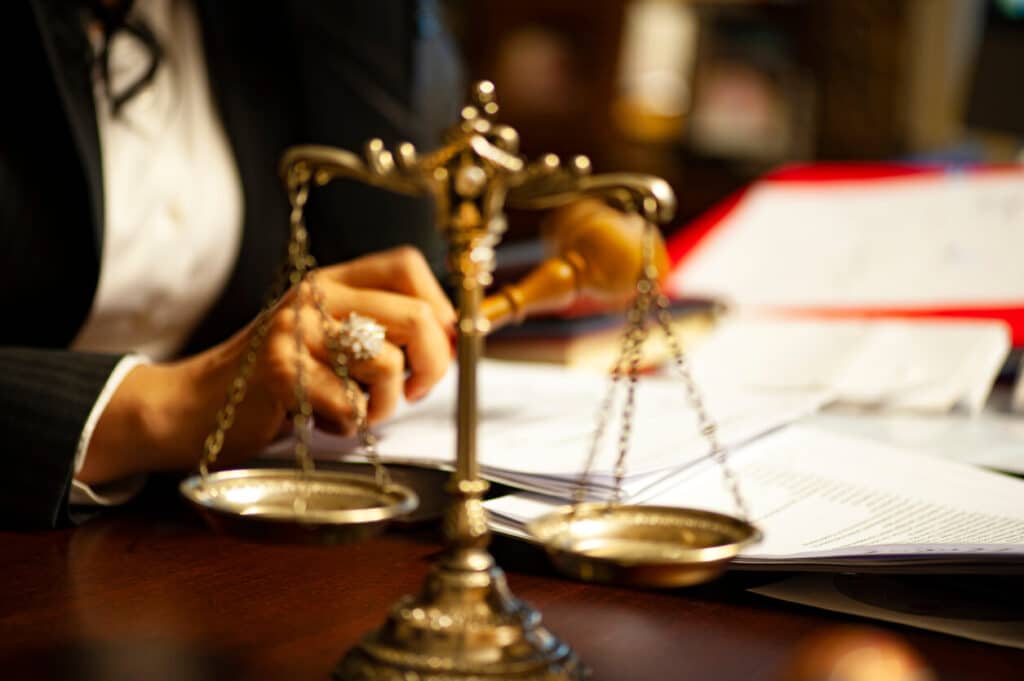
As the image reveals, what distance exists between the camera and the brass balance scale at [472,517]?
43 centimetres

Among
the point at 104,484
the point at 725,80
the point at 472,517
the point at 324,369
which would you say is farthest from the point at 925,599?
the point at 725,80

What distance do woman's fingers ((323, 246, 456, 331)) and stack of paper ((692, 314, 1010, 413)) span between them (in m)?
0.44

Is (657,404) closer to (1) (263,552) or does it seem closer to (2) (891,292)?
(1) (263,552)

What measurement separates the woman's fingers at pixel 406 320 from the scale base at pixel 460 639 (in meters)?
0.29

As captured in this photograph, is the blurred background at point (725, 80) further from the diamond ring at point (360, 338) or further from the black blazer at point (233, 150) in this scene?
the diamond ring at point (360, 338)

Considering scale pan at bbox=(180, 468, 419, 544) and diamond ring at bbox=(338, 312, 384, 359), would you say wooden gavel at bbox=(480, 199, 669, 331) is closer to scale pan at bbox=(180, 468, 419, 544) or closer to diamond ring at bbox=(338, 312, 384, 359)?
diamond ring at bbox=(338, 312, 384, 359)

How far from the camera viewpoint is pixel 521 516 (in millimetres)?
637

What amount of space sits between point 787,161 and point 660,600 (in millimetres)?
2940

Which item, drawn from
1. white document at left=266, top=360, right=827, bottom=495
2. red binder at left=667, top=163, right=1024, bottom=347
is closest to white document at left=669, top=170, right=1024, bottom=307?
red binder at left=667, top=163, right=1024, bottom=347

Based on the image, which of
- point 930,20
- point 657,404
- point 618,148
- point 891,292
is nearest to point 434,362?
point 657,404

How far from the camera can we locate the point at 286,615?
0.54 metres

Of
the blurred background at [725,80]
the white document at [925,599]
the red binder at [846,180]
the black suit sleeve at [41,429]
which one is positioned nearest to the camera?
the white document at [925,599]

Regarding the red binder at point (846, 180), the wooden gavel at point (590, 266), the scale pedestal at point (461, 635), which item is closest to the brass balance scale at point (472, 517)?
the scale pedestal at point (461, 635)

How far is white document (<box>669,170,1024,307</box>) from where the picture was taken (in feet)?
4.62
